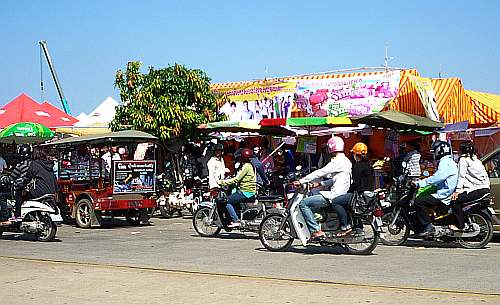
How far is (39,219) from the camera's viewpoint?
14867 millimetres

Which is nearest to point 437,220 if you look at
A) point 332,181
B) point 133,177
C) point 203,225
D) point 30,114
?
point 332,181

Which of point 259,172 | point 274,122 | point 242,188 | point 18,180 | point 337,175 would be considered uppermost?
point 274,122

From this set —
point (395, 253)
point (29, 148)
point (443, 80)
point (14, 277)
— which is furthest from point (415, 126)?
point (14, 277)

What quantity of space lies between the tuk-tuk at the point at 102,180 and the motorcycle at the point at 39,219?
8.06 ft

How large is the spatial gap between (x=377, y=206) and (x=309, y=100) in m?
10.2

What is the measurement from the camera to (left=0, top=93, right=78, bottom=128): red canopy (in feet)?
82.9

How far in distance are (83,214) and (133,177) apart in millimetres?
1491

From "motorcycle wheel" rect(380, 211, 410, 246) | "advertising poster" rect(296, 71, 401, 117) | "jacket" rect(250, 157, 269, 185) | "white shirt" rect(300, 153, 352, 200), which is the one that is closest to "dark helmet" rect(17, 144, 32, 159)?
"jacket" rect(250, 157, 269, 185)

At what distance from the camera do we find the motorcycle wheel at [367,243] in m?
12.0

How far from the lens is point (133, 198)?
17750mm

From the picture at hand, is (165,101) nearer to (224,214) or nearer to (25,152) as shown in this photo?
(25,152)

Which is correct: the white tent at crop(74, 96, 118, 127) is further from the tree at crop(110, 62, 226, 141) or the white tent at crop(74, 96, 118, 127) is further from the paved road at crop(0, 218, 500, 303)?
the paved road at crop(0, 218, 500, 303)

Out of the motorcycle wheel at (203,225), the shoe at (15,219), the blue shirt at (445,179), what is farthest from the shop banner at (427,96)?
the shoe at (15,219)

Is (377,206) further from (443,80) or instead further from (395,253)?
(443,80)
